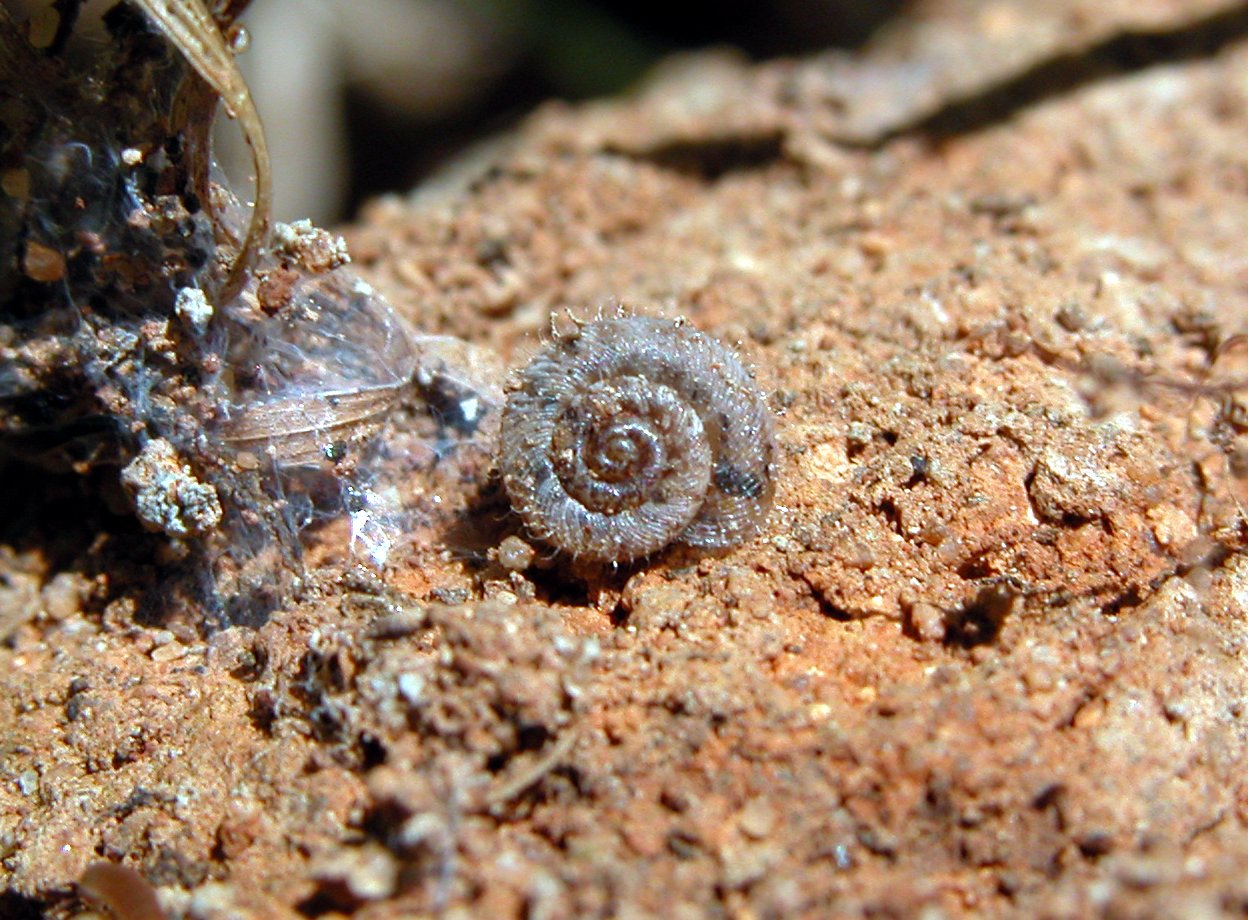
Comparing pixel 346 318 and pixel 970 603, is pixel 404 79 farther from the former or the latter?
pixel 970 603

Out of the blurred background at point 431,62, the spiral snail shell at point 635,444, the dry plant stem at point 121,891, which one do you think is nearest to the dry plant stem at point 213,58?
the spiral snail shell at point 635,444

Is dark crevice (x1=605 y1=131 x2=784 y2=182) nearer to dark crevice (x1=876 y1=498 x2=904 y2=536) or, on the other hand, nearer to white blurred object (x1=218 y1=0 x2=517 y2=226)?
dark crevice (x1=876 y1=498 x2=904 y2=536)

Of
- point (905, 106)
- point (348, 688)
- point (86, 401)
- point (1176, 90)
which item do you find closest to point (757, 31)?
point (905, 106)

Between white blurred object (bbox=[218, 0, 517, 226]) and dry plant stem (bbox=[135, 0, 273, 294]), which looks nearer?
dry plant stem (bbox=[135, 0, 273, 294])

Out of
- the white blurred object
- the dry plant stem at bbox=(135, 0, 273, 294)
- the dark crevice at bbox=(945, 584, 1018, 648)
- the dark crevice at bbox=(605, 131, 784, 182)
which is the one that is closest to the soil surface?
the dark crevice at bbox=(945, 584, 1018, 648)

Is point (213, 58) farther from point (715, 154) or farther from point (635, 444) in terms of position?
point (715, 154)

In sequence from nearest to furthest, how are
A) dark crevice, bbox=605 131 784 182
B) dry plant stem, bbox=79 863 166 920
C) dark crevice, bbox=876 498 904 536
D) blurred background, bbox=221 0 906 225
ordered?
dry plant stem, bbox=79 863 166 920 → dark crevice, bbox=876 498 904 536 → dark crevice, bbox=605 131 784 182 → blurred background, bbox=221 0 906 225

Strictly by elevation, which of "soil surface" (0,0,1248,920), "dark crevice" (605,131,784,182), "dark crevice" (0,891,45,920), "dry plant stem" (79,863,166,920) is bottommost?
"dark crevice" (0,891,45,920)
